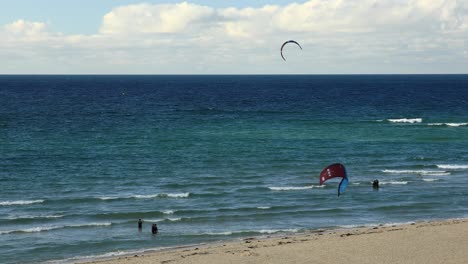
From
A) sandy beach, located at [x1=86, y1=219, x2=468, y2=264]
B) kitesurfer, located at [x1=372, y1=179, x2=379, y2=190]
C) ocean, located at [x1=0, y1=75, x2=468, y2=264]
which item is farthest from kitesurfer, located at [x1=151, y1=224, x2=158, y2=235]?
kitesurfer, located at [x1=372, y1=179, x2=379, y2=190]

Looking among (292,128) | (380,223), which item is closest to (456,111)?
(292,128)

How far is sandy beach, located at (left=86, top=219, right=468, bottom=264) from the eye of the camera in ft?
85.6

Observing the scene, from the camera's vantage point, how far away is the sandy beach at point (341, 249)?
85.6 ft

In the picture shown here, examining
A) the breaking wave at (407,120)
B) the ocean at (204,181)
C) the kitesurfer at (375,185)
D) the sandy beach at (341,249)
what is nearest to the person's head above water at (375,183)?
the kitesurfer at (375,185)

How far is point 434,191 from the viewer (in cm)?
4169

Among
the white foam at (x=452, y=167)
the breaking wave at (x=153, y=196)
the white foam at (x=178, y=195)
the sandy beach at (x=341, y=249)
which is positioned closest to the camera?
the sandy beach at (x=341, y=249)

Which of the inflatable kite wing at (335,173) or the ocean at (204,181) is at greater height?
the inflatable kite wing at (335,173)

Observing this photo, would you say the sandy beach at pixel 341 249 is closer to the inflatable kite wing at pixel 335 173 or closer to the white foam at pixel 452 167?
the inflatable kite wing at pixel 335 173

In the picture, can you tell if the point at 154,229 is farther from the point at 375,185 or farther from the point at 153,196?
the point at 375,185

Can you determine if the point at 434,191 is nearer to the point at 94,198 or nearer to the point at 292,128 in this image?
the point at 94,198

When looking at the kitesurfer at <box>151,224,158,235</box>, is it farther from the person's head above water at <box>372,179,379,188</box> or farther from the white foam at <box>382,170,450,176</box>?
the white foam at <box>382,170,450,176</box>

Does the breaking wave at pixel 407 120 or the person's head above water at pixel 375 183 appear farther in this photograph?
the breaking wave at pixel 407 120

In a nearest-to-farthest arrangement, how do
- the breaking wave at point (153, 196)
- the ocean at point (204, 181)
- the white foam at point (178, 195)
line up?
the ocean at point (204, 181) → the breaking wave at point (153, 196) → the white foam at point (178, 195)

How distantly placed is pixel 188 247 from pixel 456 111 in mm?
90275
